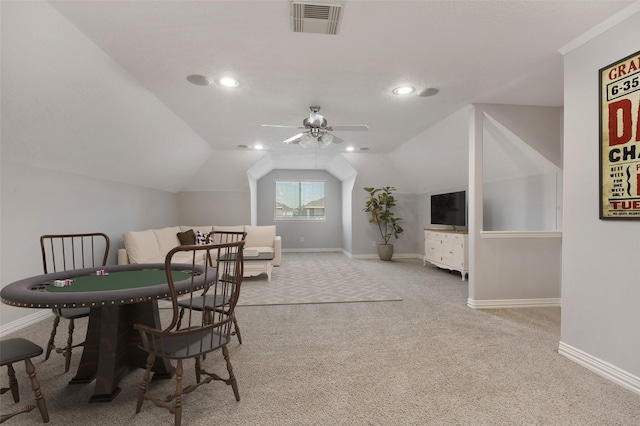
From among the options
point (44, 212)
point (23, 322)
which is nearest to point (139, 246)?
point (44, 212)

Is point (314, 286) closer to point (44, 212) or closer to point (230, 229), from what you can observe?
point (230, 229)

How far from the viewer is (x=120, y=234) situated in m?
5.09

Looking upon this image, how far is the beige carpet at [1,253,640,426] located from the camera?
1819 mm

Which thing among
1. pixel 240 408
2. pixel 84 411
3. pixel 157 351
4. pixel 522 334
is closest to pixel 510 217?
pixel 522 334

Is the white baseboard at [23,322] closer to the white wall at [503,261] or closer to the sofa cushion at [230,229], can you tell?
the sofa cushion at [230,229]

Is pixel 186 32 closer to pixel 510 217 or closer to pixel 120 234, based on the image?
pixel 120 234

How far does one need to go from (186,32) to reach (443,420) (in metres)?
3.10

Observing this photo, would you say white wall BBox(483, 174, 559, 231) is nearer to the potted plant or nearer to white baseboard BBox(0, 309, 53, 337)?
the potted plant

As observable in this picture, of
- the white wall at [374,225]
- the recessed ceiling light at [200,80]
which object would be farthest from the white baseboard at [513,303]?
the white wall at [374,225]

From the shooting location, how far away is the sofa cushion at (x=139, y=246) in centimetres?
469

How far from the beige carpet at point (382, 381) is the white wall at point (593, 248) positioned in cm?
22

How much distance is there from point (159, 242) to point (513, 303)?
5.55 metres

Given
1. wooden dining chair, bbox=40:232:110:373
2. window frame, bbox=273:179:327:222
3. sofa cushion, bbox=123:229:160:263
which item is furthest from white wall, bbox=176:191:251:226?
wooden dining chair, bbox=40:232:110:373

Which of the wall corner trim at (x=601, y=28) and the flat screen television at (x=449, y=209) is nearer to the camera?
the wall corner trim at (x=601, y=28)
